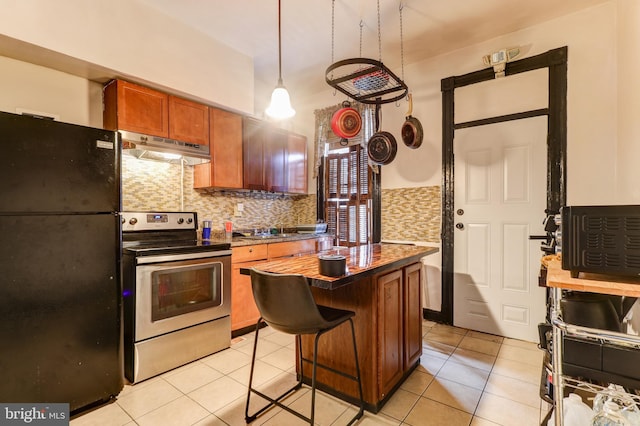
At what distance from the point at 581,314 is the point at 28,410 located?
9.38 feet

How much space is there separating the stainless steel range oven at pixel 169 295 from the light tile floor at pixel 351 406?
15cm

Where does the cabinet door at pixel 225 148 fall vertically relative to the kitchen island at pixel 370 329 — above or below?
above

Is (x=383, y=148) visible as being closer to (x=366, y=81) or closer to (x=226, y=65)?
(x=366, y=81)

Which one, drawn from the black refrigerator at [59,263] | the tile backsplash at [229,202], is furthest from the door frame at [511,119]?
the black refrigerator at [59,263]

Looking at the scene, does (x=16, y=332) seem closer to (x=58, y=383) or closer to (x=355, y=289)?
(x=58, y=383)

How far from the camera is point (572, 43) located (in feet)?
8.77

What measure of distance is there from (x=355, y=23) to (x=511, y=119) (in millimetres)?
1739

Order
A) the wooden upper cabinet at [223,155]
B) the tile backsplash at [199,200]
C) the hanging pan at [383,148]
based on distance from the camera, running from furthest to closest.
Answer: the wooden upper cabinet at [223,155] < the tile backsplash at [199,200] < the hanging pan at [383,148]

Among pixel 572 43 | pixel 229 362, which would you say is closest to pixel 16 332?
pixel 229 362

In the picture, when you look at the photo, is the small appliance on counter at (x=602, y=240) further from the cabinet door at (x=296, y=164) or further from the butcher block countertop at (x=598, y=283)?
the cabinet door at (x=296, y=164)

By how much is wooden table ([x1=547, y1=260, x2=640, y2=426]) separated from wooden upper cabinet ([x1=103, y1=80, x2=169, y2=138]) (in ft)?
9.80

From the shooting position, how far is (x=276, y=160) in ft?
12.9

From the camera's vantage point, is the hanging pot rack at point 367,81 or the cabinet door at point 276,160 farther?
the cabinet door at point 276,160

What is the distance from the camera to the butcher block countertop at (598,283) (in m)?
1.02
